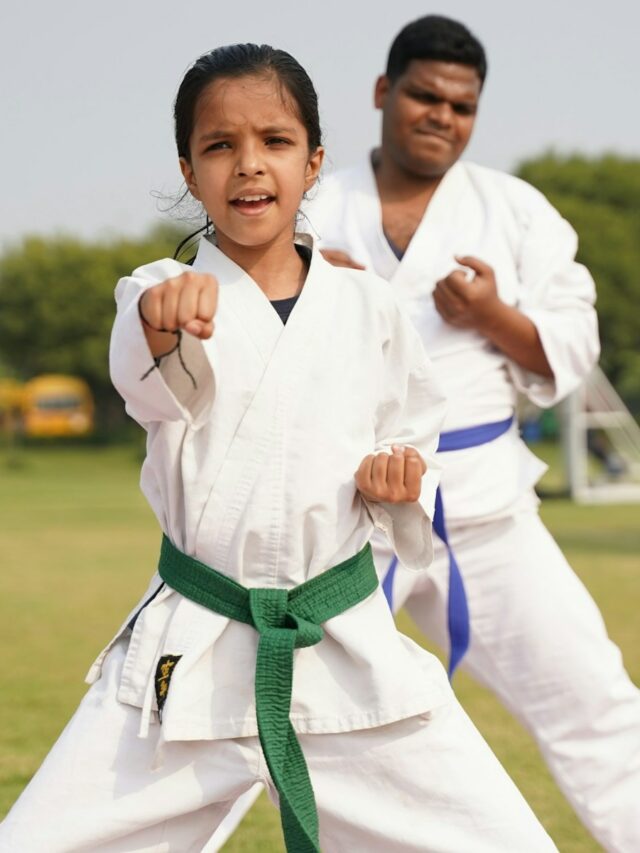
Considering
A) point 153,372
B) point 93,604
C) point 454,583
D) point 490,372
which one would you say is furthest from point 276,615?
point 93,604

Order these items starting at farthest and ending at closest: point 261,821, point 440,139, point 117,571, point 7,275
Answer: point 7,275, point 117,571, point 261,821, point 440,139

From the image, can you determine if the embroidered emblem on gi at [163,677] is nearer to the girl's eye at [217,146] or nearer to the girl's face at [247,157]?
the girl's face at [247,157]

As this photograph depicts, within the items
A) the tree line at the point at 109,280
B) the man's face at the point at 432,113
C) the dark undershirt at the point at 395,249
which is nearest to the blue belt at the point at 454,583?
the dark undershirt at the point at 395,249

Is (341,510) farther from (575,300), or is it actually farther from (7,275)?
(7,275)

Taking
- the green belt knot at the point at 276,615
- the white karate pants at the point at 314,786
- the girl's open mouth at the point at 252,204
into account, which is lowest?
the white karate pants at the point at 314,786

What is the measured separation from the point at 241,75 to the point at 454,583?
1604 mm

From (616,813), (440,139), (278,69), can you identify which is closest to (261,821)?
(616,813)

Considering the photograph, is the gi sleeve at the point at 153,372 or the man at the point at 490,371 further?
the man at the point at 490,371

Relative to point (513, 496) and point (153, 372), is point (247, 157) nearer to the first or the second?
point (153, 372)

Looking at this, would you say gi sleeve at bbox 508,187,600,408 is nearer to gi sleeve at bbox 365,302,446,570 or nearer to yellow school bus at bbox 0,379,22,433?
gi sleeve at bbox 365,302,446,570

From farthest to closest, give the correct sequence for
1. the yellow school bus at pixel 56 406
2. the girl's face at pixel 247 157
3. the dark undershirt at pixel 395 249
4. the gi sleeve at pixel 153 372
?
the yellow school bus at pixel 56 406
the dark undershirt at pixel 395 249
the girl's face at pixel 247 157
the gi sleeve at pixel 153 372

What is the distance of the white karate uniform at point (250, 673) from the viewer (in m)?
2.36

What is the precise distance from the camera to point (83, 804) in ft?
7.70

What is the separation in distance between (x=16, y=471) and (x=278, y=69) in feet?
97.0
